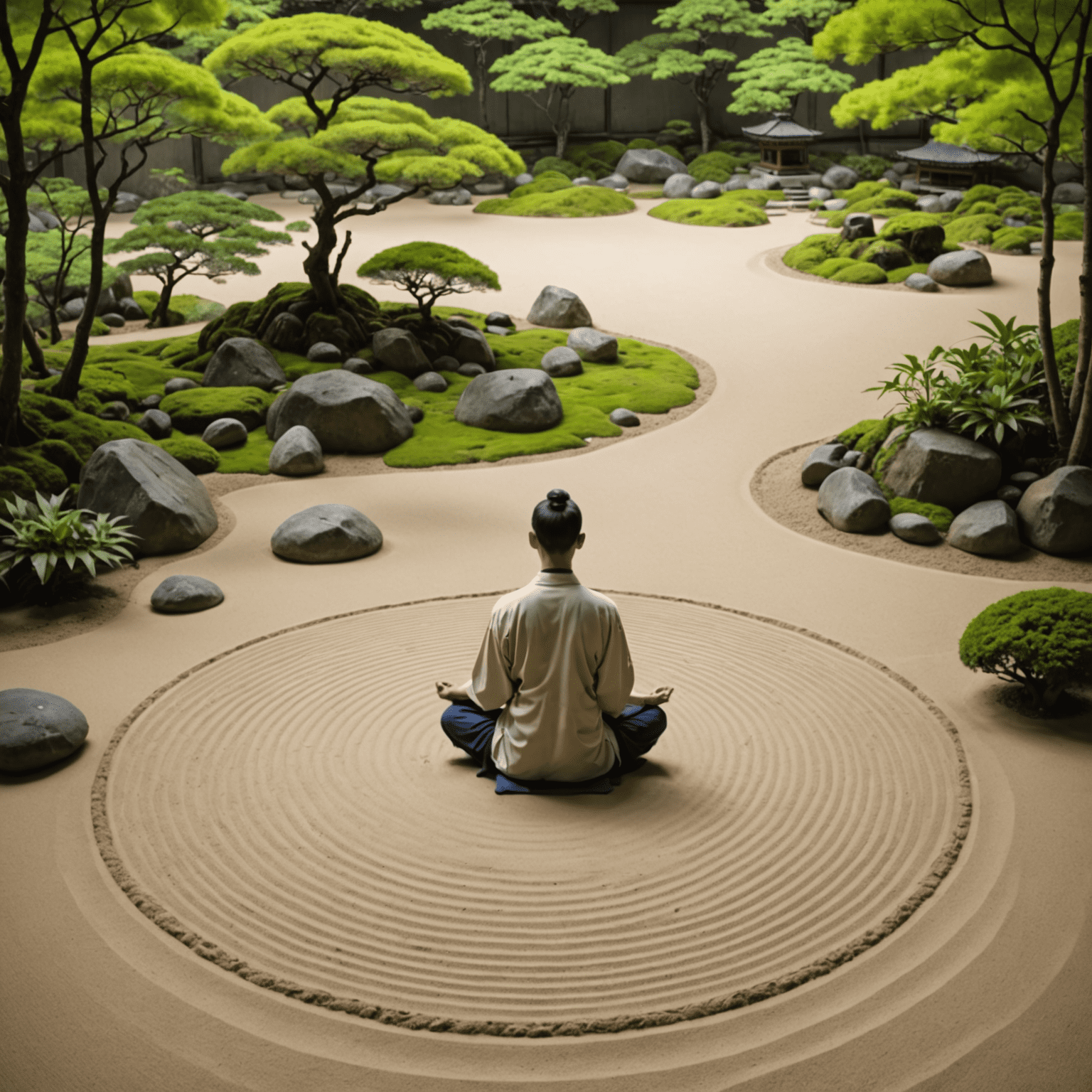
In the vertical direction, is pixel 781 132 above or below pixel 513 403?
above

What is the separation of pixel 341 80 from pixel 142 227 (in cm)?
1931

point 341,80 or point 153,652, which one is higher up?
point 341,80

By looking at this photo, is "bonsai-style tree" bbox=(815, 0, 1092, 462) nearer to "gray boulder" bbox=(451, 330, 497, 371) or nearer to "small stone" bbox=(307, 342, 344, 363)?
"gray boulder" bbox=(451, 330, 497, 371)

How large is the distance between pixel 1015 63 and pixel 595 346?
591 centimetres

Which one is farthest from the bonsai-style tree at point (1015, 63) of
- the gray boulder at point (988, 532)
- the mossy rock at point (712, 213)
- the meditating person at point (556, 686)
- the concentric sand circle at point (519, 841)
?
the mossy rock at point (712, 213)

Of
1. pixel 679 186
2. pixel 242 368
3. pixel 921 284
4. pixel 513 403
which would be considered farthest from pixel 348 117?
pixel 679 186

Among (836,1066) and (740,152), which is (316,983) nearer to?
(836,1066)

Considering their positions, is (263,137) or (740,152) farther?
(740,152)

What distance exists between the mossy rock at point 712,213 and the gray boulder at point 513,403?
1187cm

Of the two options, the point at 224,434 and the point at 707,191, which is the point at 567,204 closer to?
the point at 707,191

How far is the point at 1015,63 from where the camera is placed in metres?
8.55

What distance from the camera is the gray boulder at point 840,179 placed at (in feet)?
81.1

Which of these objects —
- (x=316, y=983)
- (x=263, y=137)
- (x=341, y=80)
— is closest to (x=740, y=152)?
(x=341, y=80)

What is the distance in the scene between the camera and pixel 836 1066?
316 cm
